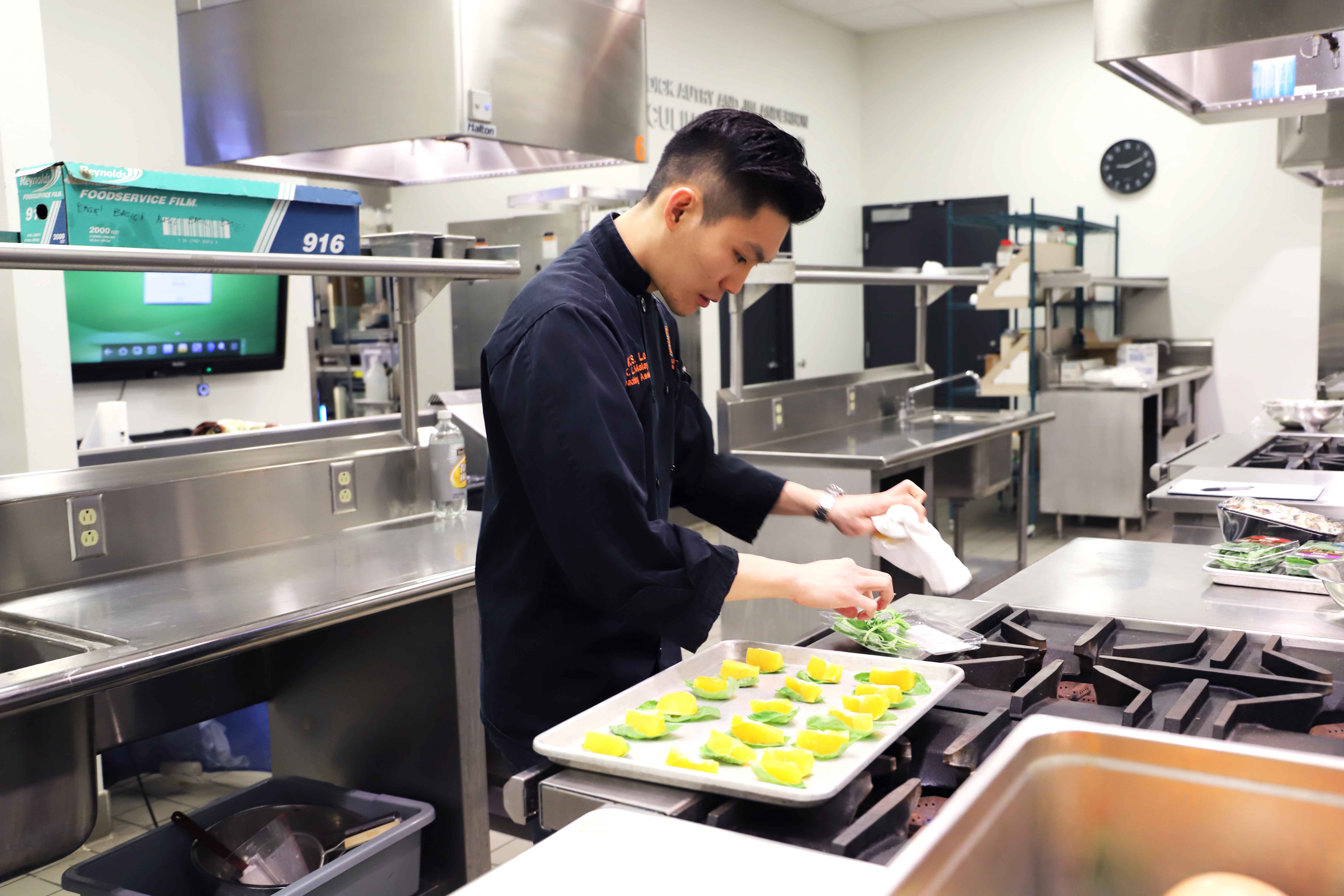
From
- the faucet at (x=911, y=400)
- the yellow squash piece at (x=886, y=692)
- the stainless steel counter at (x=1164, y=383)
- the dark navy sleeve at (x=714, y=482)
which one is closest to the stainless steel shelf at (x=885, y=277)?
the faucet at (x=911, y=400)

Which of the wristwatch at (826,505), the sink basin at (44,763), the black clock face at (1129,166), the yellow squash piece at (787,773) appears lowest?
the sink basin at (44,763)

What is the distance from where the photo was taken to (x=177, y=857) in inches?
89.4

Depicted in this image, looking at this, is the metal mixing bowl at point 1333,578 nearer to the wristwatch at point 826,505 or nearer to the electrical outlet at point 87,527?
the wristwatch at point 826,505

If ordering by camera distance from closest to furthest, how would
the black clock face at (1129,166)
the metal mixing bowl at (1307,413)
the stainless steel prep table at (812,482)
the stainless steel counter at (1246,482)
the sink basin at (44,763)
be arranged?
the sink basin at (44,763)
the stainless steel counter at (1246,482)
the stainless steel prep table at (812,482)
the metal mixing bowl at (1307,413)
the black clock face at (1129,166)

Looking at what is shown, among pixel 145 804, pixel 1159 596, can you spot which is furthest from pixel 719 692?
pixel 145 804

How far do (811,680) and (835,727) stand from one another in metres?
0.20

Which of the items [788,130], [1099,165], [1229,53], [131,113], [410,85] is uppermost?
[788,130]

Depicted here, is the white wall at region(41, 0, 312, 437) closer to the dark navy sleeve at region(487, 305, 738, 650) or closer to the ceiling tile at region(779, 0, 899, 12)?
the dark navy sleeve at region(487, 305, 738, 650)

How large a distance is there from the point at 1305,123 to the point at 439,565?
3712 mm

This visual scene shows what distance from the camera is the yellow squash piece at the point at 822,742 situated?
1.02 m

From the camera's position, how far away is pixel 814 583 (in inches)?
52.0

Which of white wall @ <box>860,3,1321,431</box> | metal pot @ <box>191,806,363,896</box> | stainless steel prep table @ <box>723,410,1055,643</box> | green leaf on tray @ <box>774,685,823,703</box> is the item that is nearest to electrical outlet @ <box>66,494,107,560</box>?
metal pot @ <box>191,806,363,896</box>

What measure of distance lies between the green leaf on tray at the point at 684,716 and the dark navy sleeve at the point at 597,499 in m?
0.15

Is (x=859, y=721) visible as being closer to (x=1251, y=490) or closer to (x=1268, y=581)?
(x=1268, y=581)
